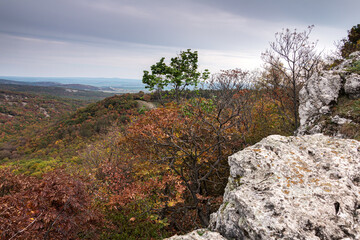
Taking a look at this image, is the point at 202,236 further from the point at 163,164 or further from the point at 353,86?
the point at 353,86

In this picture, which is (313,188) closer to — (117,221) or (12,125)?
(117,221)

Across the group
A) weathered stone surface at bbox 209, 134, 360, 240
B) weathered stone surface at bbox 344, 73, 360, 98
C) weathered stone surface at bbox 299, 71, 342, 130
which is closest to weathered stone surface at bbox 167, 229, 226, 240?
weathered stone surface at bbox 209, 134, 360, 240

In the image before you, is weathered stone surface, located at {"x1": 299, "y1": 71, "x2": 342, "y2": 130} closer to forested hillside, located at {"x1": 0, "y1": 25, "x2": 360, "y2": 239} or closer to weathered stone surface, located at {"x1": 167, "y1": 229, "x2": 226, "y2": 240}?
forested hillside, located at {"x1": 0, "y1": 25, "x2": 360, "y2": 239}

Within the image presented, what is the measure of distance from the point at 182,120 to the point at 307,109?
24.4 feet

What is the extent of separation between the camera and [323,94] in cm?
1021

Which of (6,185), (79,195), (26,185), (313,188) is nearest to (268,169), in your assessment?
(313,188)

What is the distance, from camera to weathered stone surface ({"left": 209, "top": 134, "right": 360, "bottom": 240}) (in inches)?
152

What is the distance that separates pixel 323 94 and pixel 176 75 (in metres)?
10.6

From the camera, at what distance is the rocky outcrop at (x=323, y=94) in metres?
9.55

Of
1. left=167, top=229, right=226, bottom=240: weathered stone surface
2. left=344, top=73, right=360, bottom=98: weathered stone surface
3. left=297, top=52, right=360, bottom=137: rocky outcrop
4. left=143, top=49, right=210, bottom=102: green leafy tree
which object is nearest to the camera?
left=167, top=229, right=226, bottom=240: weathered stone surface

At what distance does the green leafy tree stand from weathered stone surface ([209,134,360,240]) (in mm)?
9598

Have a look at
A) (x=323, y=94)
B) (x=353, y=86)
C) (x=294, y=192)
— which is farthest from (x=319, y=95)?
(x=294, y=192)

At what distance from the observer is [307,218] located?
3.92m

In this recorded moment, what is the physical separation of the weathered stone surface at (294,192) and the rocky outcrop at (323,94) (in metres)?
4.59
